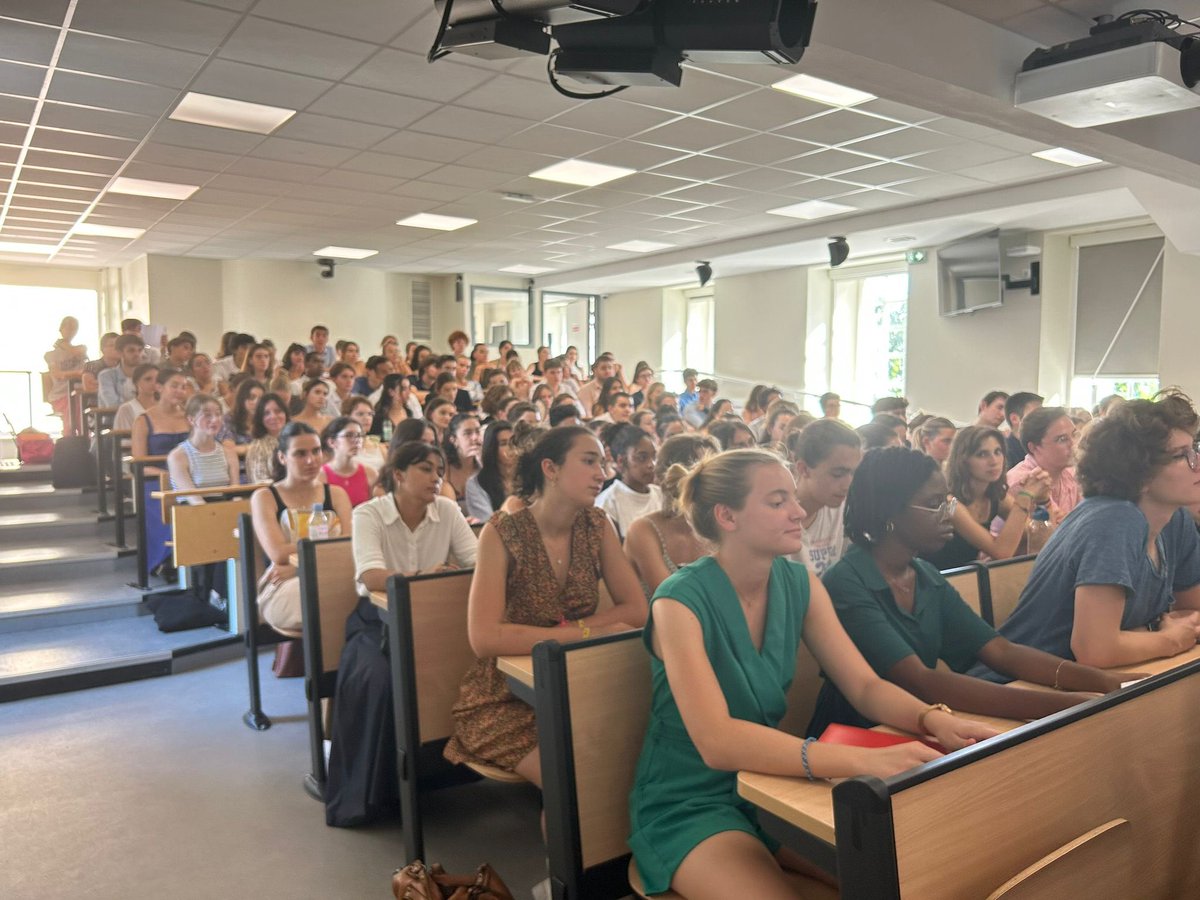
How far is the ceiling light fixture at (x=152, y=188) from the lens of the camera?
7488 millimetres

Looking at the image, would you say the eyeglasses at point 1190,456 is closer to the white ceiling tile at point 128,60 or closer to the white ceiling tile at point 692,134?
the white ceiling tile at point 692,134

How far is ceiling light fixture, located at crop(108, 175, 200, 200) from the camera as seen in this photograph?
7.49 m

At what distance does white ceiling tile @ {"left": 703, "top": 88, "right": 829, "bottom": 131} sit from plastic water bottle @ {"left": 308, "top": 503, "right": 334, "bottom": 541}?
139 inches

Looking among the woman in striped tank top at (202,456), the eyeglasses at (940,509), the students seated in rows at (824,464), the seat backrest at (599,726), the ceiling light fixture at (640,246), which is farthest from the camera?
the ceiling light fixture at (640,246)

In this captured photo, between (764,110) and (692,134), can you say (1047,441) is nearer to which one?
(764,110)

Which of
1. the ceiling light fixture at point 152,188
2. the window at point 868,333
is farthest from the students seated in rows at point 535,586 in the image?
the window at point 868,333

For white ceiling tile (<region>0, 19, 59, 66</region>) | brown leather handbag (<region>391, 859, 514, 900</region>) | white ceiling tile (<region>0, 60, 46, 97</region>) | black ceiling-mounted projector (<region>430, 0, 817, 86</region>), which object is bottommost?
brown leather handbag (<region>391, 859, 514, 900</region>)

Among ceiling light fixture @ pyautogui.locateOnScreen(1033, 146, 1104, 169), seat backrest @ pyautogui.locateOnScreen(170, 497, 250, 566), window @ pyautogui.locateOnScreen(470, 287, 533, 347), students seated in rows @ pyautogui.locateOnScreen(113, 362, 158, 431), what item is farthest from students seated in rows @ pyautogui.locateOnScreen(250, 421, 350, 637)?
window @ pyautogui.locateOnScreen(470, 287, 533, 347)

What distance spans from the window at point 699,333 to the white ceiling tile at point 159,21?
1052cm

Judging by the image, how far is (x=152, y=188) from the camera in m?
7.72

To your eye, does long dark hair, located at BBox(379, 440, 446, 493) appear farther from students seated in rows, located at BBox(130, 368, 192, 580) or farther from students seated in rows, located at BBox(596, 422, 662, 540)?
students seated in rows, located at BBox(130, 368, 192, 580)

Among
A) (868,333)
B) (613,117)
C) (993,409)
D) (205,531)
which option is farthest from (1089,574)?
(868,333)

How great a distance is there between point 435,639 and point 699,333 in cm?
1260

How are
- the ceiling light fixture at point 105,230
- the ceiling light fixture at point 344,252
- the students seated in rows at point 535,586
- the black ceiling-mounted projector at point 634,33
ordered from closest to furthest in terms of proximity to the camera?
the students seated in rows at point 535,586
the black ceiling-mounted projector at point 634,33
the ceiling light fixture at point 105,230
the ceiling light fixture at point 344,252
